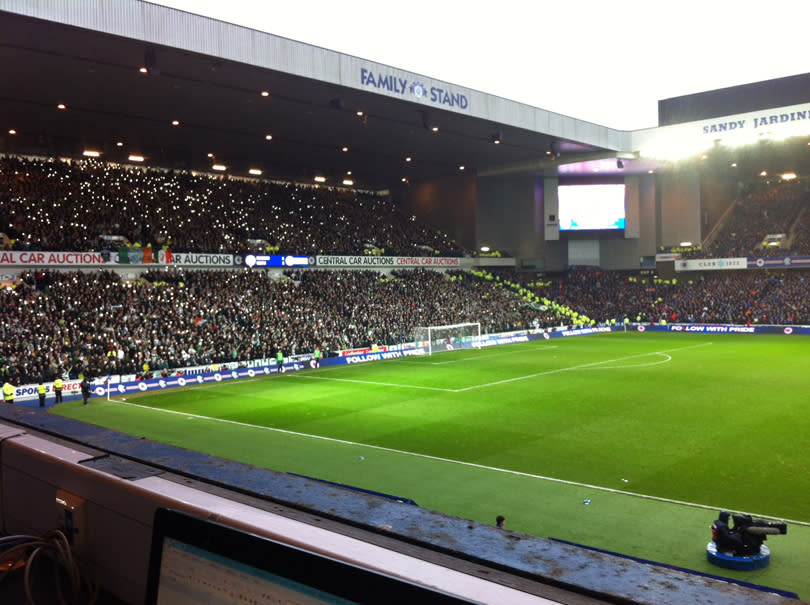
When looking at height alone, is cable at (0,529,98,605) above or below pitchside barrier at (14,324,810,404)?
above

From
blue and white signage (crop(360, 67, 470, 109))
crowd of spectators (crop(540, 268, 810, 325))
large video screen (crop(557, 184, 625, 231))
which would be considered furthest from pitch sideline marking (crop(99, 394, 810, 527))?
large video screen (crop(557, 184, 625, 231))

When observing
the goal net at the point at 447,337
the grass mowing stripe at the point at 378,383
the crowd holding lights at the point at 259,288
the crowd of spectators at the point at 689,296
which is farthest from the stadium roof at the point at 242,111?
the grass mowing stripe at the point at 378,383

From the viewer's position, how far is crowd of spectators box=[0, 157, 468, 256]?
37.8 m

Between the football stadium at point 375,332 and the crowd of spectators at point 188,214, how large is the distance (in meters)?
0.29

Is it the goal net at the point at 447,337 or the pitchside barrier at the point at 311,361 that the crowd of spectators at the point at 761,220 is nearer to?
the pitchside barrier at the point at 311,361

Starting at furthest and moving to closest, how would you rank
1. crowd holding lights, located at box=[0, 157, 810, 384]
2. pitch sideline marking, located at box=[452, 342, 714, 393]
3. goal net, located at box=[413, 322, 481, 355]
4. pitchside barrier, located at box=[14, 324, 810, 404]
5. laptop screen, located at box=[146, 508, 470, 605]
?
goal net, located at box=[413, 322, 481, 355], crowd holding lights, located at box=[0, 157, 810, 384], pitch sideline marking, located at box=[452, 342, 714, 393], pitchside barrier, located at box=[14, 324, 810, 404], laptop screen, located at box=[146, 508, 470, 605]

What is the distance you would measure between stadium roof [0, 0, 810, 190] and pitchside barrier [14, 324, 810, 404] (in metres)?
13.6

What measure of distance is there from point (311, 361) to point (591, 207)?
36947mm

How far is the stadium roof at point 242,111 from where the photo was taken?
2567cm

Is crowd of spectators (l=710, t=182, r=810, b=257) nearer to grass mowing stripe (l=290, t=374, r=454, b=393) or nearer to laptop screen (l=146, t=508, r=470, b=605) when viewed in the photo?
grass mowing stripe (l=290, t=374, r=454, b=393)

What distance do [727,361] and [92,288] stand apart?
34.4m

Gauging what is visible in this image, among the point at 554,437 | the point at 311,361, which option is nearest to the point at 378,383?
the point at 311,361

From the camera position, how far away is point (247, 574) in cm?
217

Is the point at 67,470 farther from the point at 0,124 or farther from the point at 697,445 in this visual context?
the point at 0,124
